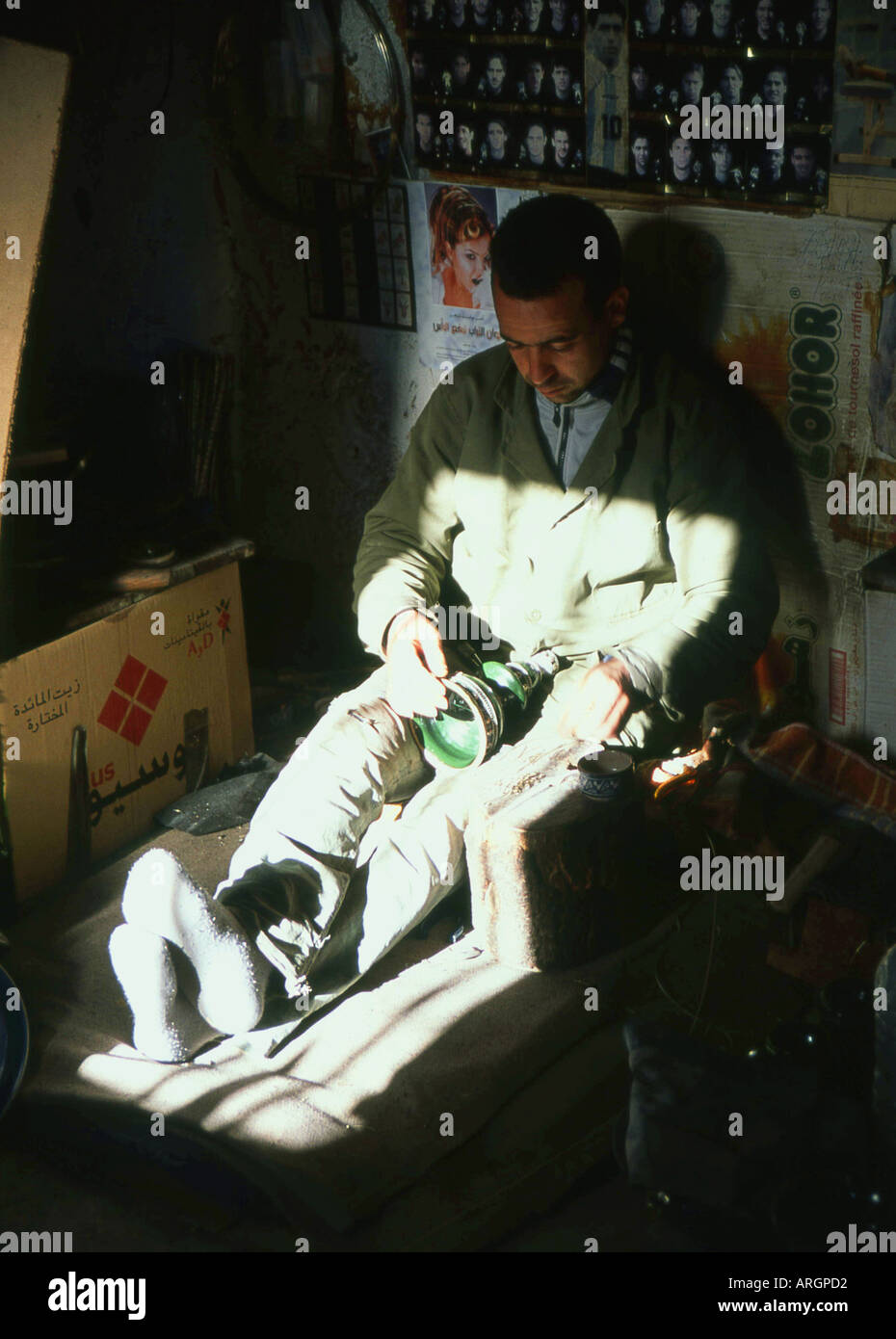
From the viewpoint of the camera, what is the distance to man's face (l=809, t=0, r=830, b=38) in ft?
8.42

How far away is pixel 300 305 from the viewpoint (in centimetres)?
379

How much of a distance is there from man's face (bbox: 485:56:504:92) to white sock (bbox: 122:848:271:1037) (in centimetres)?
204

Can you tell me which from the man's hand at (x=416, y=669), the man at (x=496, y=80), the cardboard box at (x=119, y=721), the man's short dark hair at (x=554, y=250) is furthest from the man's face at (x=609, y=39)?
the cardboard box at (x=119, y=721)

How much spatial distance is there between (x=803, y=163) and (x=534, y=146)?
0.71 meters

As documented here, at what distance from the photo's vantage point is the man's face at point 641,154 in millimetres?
2912

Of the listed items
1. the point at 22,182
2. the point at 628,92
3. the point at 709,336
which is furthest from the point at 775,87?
the point at 22,182

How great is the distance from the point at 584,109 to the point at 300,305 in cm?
113

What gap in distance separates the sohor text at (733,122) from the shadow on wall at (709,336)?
0.67 ft

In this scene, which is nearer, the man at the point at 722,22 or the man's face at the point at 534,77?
the man at the point at 722,22

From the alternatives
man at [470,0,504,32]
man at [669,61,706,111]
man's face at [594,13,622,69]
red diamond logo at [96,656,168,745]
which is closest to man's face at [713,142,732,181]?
man at [669,61,706,111]

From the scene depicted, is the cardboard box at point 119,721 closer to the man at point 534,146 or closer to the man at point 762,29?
the man at point 534,146

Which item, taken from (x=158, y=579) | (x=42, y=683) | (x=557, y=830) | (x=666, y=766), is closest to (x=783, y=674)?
(x=666, y=766)

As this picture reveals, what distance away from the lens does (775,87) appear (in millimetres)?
2682

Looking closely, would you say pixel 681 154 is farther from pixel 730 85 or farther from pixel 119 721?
pixel 119 721
